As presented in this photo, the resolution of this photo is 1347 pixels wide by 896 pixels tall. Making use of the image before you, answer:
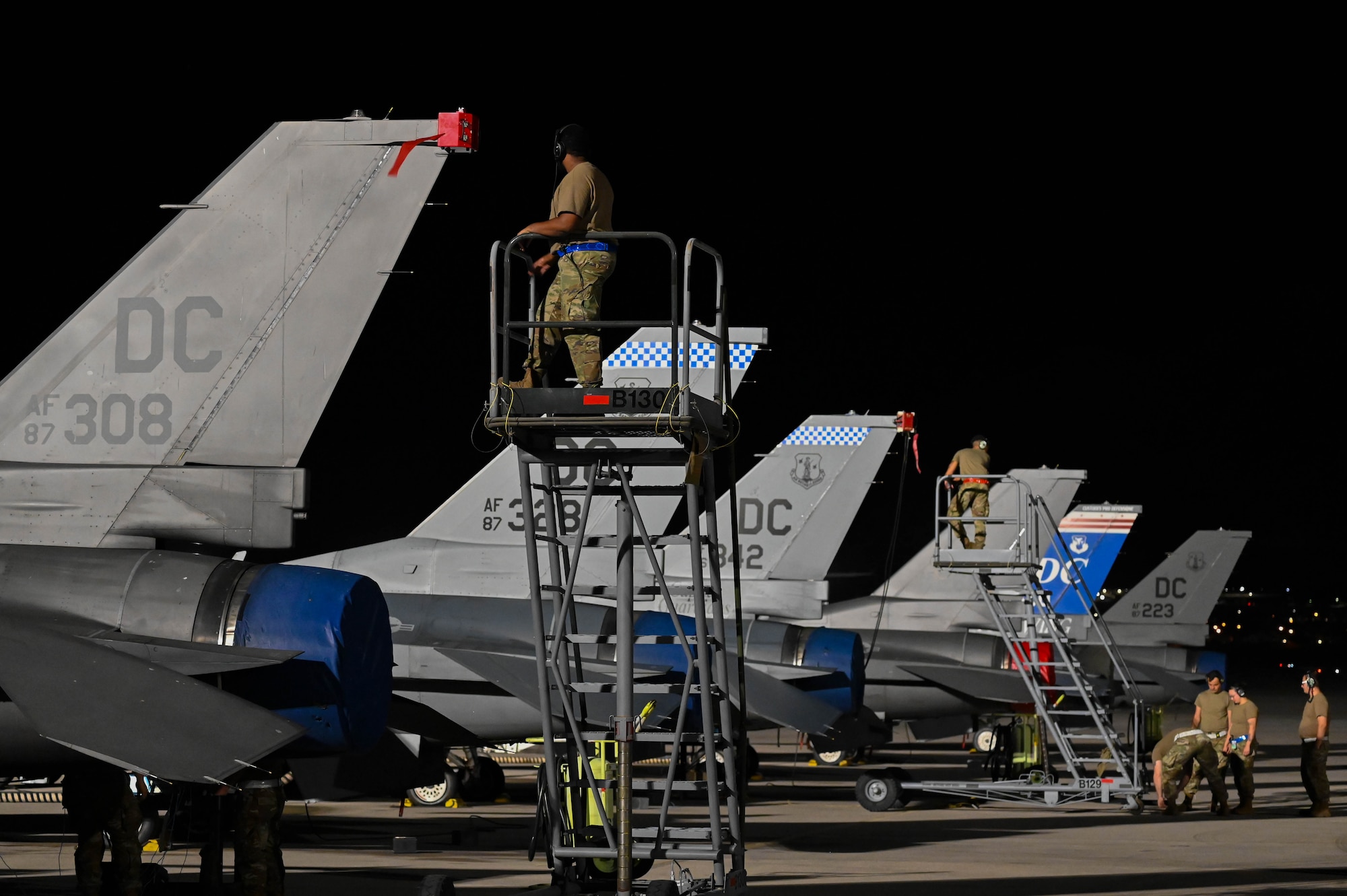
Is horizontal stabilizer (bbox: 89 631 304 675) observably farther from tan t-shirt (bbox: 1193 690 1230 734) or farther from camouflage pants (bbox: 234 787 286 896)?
tan t-shirt (bbox: 1193 690 1230 734)

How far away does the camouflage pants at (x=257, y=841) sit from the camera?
9.65 metres

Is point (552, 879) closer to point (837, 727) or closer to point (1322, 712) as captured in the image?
point (837, 727)

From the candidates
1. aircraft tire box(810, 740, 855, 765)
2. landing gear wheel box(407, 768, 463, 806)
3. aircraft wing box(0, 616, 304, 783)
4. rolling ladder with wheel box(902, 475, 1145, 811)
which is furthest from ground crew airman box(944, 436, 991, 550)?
aircraft wing box(0, 616, 304, 783)

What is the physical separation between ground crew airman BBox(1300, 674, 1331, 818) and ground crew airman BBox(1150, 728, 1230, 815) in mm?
974

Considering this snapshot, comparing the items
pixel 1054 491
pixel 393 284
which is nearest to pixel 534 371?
pixel 1054 491

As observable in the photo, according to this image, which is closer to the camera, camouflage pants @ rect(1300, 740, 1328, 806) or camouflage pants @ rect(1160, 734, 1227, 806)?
camouflage pants @ rect(1300, 740, 1328, 806)

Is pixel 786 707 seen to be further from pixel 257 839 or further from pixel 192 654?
pixel 192 654

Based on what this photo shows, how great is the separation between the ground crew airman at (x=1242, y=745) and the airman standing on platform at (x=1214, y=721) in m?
0.07

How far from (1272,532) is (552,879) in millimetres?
73077

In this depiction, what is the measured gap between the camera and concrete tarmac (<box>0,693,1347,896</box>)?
12461mm

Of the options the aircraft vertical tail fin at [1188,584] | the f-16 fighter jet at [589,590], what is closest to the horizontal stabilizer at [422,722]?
the f-16 fighter jet at [589,590]

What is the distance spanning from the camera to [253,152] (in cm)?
1005

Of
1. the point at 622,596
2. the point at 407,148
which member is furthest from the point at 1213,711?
the point at 407,148

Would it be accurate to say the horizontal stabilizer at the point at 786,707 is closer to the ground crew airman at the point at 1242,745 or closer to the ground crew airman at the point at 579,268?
the ground crew airman at the point at 579,268
